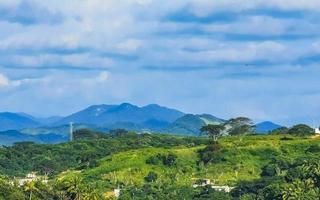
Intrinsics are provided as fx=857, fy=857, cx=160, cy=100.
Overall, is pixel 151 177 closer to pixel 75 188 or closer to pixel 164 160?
pixel 164 160

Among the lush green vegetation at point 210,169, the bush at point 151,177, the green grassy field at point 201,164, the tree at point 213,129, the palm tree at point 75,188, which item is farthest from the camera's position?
the tree at point 213,129

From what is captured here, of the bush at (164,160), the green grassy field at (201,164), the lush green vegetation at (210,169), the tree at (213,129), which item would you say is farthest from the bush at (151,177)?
the tree at (213,129)

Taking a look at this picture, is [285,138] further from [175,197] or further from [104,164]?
[175,197]

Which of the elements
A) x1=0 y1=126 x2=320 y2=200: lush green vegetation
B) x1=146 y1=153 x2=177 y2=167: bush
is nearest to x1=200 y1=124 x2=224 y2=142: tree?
x1=0 y1=126 x2=320 y2=200: lush green vegetation

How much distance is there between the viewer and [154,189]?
139875 mm

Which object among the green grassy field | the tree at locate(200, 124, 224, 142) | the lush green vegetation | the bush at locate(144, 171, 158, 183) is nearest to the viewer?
the lush green vegetation

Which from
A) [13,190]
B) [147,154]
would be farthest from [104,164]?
[13,190]

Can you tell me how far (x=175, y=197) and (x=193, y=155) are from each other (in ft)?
124

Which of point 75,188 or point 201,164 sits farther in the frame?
point 201,164

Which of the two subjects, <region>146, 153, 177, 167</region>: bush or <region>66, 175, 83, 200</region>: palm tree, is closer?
<region>66, 175, 83, 200</region>: palm tree

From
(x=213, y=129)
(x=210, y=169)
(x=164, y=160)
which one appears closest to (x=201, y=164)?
(x=210, y=169)

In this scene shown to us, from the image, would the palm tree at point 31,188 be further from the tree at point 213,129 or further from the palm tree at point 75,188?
the tree at point 213,129

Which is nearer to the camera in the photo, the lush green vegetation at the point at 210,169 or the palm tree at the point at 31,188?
the palm tree at the point at 31,188

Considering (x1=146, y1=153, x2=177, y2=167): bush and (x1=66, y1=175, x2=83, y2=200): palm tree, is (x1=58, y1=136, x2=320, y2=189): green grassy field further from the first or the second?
(x1=66, y1=175, x2=83, y2=200): palm tree
